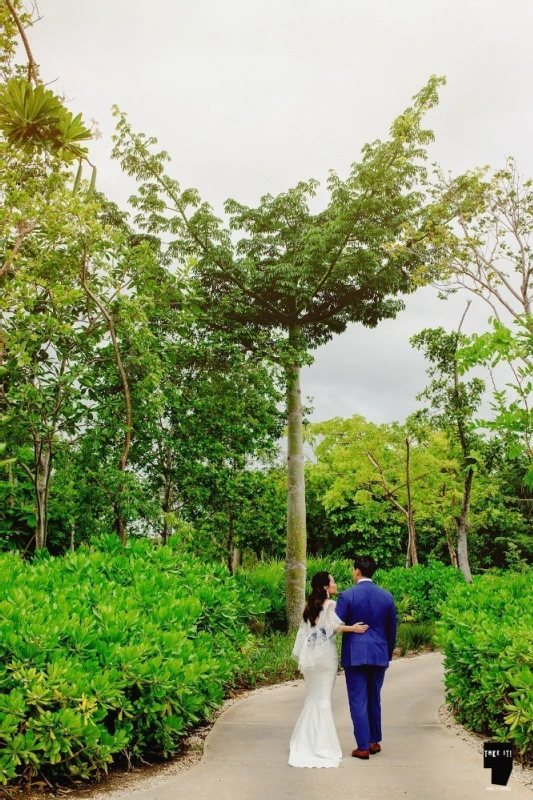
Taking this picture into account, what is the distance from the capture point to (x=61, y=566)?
23.4ft

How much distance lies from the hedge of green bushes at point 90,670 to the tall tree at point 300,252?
7631 millimetres

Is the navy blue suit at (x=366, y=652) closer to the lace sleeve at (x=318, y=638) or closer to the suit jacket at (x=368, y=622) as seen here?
the suit jacket at (x=368, y=622)

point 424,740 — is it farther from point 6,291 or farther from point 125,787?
point 6,291

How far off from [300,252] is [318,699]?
9.66 meters

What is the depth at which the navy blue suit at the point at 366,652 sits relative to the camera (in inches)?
224

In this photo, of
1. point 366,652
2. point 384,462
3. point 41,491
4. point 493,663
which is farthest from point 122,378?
point 384,462

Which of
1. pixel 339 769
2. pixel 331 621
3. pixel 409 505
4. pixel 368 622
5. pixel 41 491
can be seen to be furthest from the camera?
pixel 409 505

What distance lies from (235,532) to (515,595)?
248 inches

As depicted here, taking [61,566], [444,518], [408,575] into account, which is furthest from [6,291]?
[444,518]

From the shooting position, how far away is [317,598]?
20.1 feet

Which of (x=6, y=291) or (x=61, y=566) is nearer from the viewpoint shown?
(x=61, y=566)

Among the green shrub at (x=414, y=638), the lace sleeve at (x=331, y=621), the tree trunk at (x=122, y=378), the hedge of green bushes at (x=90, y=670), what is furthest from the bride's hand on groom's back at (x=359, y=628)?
the green shrub at (x=414, y=638)

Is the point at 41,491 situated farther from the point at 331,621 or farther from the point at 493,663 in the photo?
the point at 493,663

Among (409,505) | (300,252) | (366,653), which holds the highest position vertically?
(300,252)
